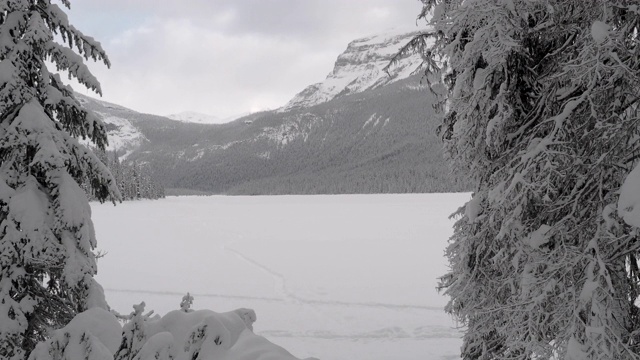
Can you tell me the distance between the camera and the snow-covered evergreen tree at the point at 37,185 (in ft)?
19.7

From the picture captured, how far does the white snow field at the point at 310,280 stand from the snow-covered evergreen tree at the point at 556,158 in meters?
4.69

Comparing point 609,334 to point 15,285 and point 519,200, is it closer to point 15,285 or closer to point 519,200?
point 519,200

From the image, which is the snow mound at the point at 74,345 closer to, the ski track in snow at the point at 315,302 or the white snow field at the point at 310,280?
the white snow field at the point at 310,280

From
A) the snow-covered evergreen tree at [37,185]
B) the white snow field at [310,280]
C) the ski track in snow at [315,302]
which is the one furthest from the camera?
the ski track in snow at [315,302]

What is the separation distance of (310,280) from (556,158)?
1344 cm

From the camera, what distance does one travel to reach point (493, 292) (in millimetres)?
6082

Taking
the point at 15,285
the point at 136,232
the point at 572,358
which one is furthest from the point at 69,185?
the point at 136,232

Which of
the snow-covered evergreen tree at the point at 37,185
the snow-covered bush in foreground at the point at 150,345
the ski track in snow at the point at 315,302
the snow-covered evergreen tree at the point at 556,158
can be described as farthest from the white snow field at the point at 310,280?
the snow-covered bush in foreground at the point at 150,345

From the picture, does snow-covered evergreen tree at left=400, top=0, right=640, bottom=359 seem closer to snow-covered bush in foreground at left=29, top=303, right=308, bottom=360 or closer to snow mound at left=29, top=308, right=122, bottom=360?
snow-covered bush in foreground at left=29, top=303, right=308, bottom=360

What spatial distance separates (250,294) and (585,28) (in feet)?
43.4

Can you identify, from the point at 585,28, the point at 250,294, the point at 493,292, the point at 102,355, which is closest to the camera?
the point at 102,355

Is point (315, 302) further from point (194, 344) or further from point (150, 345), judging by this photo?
point (150, 345)

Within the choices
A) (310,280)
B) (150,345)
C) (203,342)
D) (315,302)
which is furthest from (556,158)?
(310,280)

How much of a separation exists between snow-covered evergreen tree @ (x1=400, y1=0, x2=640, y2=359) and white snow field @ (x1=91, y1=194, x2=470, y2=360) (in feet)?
15.4
